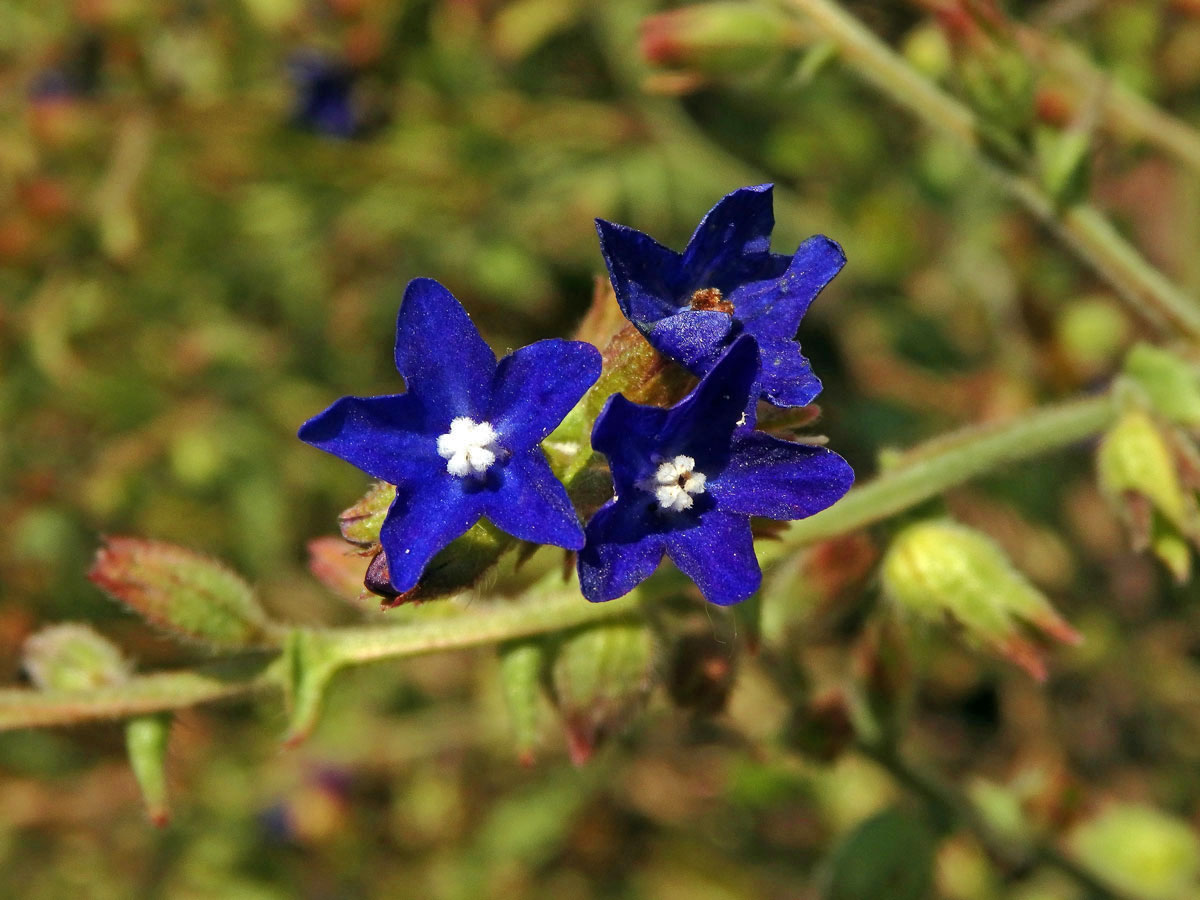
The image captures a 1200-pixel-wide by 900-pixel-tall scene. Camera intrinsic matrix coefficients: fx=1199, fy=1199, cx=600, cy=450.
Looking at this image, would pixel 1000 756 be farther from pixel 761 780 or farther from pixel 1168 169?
pixel 1168 169

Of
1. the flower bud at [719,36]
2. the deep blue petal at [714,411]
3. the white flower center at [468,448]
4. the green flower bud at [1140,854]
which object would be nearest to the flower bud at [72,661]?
the white flower center at [468,448]

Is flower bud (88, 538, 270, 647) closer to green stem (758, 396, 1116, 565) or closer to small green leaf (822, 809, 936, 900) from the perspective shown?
green stem (758, 396, 1116, 565)

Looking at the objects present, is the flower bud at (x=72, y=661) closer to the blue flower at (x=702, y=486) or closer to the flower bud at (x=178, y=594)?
the flower bud at (x=178, y=594)

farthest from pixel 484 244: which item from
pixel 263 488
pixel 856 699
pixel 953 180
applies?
pixel 856 699

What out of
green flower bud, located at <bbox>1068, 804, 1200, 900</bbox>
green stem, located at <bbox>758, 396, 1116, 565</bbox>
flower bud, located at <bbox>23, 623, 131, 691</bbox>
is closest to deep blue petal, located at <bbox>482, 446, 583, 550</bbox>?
green stem, located at <bbox>758, 396, 1116, 565</bbox>

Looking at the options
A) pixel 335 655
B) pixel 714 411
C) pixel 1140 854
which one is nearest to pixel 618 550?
pixel 714 411

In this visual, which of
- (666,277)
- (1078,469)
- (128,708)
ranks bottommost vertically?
(1078,469)
